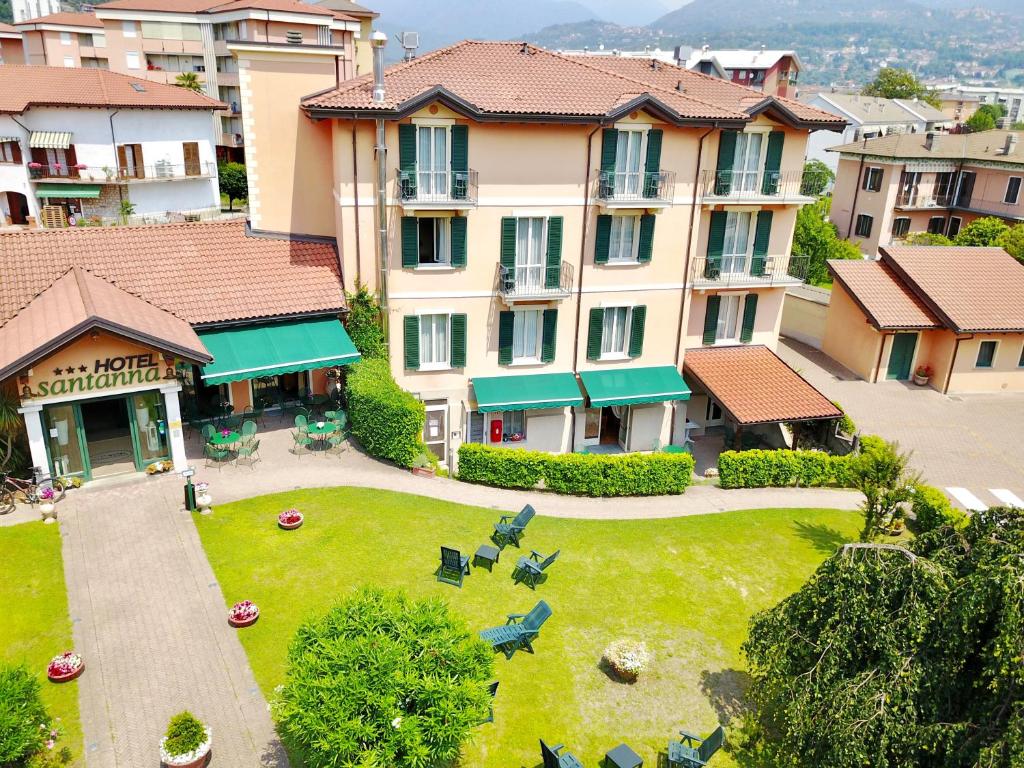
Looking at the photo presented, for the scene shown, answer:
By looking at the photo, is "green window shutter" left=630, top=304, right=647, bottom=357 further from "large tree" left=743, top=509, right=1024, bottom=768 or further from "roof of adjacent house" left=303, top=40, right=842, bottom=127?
"large tree" left=743, top=509, right=1024, bottom=768

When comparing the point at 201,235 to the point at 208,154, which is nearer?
the point at 201,235

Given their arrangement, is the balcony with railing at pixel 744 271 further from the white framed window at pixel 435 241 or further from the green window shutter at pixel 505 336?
the white framed window at pixel 435 241

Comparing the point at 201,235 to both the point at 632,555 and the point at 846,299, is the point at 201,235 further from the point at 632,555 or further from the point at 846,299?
the point at 846,299

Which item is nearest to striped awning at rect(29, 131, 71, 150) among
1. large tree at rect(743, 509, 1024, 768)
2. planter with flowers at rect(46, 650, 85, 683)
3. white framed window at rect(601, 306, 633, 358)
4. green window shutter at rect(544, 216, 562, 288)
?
green window shutter at rect(544, 216, 562, 288)

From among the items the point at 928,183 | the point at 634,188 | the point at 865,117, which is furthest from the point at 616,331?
the point at 865,117

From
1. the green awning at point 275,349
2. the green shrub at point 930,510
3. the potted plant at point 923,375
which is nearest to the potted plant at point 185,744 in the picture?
the green awning at point 275,349

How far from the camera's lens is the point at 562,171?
29.9 meters

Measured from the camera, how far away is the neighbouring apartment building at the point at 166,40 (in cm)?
7969

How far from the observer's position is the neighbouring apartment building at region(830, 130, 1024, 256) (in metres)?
59.4

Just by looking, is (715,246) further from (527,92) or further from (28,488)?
(28,488)

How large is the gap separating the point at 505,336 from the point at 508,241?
3863 mm

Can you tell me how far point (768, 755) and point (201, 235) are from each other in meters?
26.5

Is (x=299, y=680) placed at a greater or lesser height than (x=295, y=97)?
lesser

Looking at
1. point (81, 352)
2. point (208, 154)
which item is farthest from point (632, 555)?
point (208, 154)
